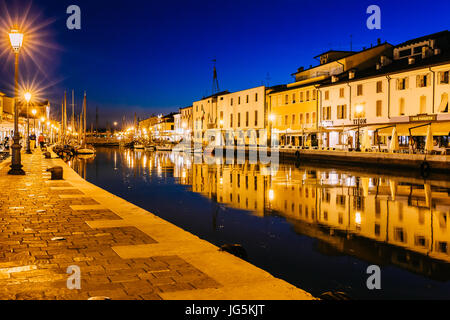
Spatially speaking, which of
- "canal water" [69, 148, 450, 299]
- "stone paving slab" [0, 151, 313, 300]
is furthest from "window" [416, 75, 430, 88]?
"stone paving slab" [0, 151, 313, 300]

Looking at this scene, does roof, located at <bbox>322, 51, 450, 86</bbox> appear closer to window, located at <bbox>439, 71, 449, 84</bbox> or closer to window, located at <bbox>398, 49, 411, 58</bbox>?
window, located at <bbox>439, 71, 449, 84</bbox>

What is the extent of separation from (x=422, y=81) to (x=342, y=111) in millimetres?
12098

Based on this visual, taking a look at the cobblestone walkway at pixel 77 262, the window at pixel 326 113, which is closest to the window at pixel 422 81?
the window at pixel 326 113

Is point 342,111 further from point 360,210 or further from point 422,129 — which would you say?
point 360,210

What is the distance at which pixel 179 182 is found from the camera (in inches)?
1085

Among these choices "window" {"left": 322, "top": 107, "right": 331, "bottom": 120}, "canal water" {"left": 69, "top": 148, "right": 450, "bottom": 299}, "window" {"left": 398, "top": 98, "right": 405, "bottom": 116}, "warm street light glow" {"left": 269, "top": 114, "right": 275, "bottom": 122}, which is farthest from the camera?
"warm street light glow" {"left": 269, "top": 114, "right": 275, "bottom": 122}

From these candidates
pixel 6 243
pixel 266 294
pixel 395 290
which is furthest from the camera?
pixel 395 290

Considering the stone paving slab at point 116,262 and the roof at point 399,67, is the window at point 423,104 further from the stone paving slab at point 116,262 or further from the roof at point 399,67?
the stone paving slab at point 116,262

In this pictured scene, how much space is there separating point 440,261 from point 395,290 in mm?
2483

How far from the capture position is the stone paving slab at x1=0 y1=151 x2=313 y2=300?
4.85 meters

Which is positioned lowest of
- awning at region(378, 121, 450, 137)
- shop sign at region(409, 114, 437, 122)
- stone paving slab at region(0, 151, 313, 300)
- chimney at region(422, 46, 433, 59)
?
stone paving slab at region(0, 151, 313, 300)

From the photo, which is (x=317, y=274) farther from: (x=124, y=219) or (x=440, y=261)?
(x=124, y=219)

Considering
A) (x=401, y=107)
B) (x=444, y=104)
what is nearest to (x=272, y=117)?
(x=401, y=107)

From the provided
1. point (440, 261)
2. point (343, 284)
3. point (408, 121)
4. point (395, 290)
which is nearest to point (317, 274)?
point (343, 284)
